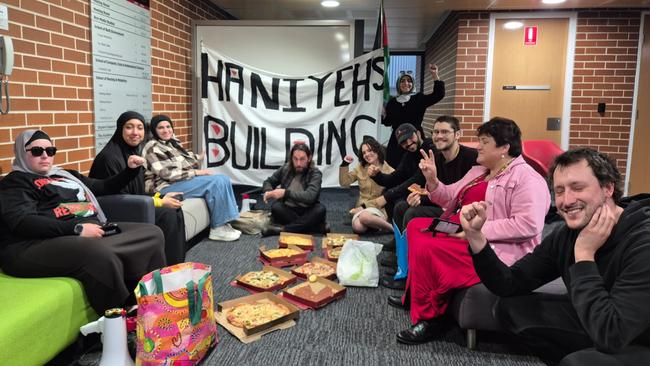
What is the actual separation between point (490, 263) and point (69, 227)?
1.75 metres

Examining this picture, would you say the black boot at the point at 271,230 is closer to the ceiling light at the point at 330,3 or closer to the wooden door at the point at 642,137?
the ceiling light at the point at 330,3

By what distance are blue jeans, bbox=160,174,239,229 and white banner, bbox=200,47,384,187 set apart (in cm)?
91

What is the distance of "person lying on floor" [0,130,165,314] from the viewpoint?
201 centimetres

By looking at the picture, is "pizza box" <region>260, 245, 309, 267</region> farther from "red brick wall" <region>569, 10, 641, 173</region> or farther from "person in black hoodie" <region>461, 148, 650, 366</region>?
"red brick wall" <region>569, 10, 641, 173</region>

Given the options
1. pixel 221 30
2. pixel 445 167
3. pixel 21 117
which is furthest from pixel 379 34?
pixel 21 117

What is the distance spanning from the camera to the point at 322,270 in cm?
296

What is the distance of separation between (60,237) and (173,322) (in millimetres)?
686

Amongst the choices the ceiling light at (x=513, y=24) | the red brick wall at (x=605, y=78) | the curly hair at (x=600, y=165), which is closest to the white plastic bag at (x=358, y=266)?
the curly hair at (x=600, y=165)

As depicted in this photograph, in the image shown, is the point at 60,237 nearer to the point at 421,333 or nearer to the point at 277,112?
the point at 421,333

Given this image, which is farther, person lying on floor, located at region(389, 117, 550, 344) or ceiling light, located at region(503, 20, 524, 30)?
ceiling light, located at region(503, 20, 524, 30)

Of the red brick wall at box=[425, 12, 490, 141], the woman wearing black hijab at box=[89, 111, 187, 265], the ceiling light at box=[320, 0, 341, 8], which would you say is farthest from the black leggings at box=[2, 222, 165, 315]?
the red brick wall at box=[425, 12, 490, 141]

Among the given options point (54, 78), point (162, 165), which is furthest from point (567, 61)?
point (54, 78)

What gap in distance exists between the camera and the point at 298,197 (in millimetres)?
3926

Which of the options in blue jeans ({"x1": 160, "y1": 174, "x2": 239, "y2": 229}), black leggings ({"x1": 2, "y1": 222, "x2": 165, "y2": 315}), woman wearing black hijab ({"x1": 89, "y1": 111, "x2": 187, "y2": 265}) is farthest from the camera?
blue jeans ({"x1": 160, "y1": 174, "x2": 239, "y2": 229})
